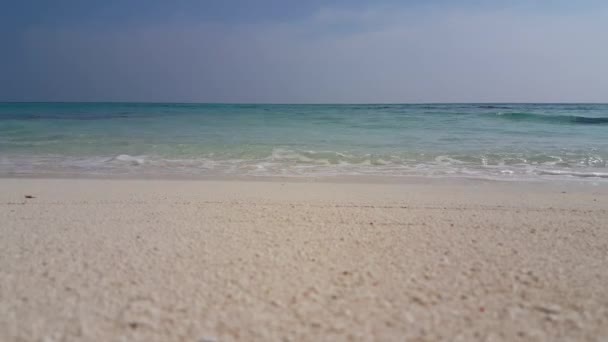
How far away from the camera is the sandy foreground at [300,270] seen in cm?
212

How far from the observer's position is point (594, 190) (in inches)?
233

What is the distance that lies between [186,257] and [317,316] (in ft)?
4.28

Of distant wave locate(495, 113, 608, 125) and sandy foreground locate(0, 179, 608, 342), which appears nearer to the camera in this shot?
sandy foreground locate(0, 179, 608, 342)

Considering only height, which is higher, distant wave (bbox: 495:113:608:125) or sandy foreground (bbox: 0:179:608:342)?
distant wave (bbox: 495:113:608:125)

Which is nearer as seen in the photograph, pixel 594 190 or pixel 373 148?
pixel 594 190

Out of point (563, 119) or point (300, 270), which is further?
point (563, 119)

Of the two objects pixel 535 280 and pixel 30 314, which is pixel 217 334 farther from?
pixel 535 280

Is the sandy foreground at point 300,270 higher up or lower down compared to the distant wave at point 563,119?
lower down

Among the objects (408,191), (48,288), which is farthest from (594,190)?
(48,288)

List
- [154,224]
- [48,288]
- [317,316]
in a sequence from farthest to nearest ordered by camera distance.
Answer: [154,224] → [48,288] → [317,316]

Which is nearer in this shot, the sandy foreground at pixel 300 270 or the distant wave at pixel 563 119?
the sandy foreground at pixel 300 270

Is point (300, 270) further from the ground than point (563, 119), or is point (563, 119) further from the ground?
point (563, 119)

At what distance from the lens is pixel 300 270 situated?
9.07 feet

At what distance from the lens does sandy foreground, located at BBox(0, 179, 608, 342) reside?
2.12 metres
